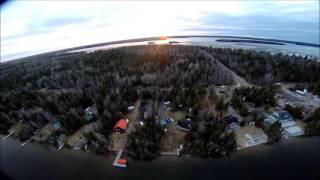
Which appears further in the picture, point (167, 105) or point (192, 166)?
point (167, 105)

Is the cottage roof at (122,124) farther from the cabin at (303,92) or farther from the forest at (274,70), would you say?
the cabin at (303,92)

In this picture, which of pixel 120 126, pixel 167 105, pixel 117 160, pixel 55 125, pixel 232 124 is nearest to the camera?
pixel 117 160

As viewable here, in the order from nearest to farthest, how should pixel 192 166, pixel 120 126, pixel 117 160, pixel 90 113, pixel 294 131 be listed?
pixel 192 166, pixel 117 160, pixel 294 131, pixel 120 126, pixel 90 113

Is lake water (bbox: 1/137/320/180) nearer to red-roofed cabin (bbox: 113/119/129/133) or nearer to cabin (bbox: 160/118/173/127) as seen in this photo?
red-roofed cabin (bbox: 113/119/129/133)

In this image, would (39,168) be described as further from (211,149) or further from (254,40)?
(254,40)

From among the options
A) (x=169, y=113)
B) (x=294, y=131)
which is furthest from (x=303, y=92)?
(x=169, y=113)

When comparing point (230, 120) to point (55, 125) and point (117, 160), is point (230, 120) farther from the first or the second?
point (55, 125)

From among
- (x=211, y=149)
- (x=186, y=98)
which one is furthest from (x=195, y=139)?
(x=186, y=98)
